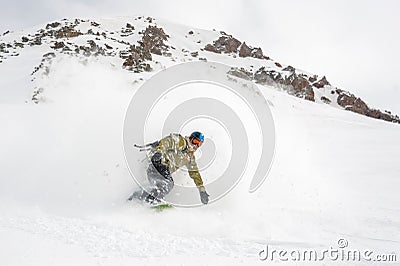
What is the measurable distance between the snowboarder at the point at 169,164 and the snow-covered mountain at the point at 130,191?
0.44m

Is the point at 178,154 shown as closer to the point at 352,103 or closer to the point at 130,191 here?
the point at 130,191

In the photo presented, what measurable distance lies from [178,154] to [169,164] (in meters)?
0.26

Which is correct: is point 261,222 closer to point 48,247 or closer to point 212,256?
point 212,256

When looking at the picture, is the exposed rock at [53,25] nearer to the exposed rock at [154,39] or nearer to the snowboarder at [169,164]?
the exposed rock at [154,39]

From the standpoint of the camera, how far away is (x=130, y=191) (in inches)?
300

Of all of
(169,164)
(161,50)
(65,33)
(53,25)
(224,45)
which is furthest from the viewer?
(224,45)

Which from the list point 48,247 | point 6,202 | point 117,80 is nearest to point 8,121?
point 6,202

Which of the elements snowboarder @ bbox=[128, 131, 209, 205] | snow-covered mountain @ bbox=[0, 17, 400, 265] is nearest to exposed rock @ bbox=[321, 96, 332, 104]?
snow-covered mountain @ bbox=[0, 17, 400, 265]

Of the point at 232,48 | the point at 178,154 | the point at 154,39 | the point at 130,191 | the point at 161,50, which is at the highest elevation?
the point at 232,48

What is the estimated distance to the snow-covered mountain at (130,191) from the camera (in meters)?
4.71

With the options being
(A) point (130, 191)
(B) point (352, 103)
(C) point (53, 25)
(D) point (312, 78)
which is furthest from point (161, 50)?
(A) point (130, 191)

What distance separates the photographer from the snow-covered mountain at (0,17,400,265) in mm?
4711

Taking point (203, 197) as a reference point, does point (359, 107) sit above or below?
above

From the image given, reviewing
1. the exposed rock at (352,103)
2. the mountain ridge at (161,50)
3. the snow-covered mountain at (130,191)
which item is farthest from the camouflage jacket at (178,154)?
the exposed rock at (352,103)
